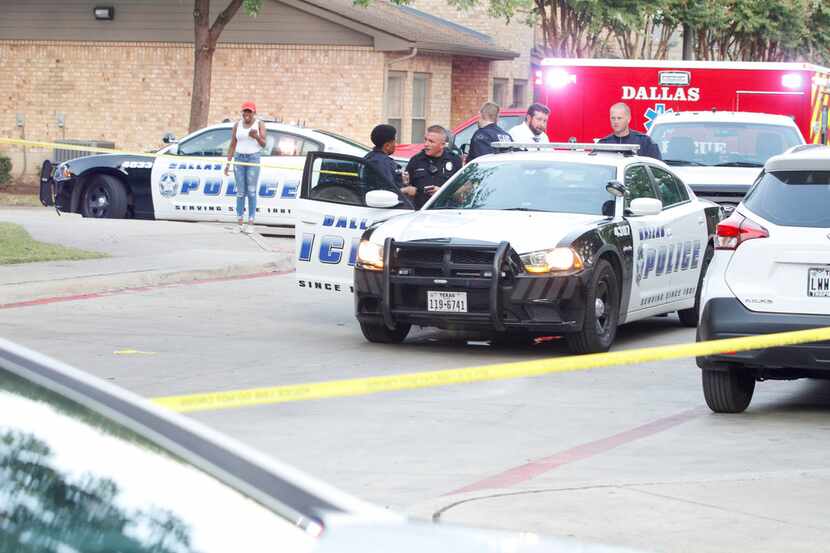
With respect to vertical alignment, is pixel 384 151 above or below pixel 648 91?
below

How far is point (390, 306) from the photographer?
11.4 metres

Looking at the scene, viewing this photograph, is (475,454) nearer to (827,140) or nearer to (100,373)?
(100,373)

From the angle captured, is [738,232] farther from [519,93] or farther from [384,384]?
[519,93]

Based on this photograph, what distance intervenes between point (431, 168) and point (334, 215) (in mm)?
1783

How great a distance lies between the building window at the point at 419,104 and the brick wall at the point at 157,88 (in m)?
2.54

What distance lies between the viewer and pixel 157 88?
35.2 meters

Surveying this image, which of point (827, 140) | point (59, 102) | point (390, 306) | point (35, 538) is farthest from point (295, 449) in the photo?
point (59, 102)

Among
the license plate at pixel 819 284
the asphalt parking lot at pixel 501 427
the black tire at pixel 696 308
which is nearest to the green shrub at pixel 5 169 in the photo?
the asphalt parking lot at pixel 501 427

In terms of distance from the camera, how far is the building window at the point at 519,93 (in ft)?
140

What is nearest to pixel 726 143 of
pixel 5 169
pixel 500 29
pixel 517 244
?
pixel 517 244

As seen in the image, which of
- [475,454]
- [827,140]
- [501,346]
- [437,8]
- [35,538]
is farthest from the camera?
[437,8]

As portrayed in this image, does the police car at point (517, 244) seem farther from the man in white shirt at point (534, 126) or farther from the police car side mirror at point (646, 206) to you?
the man in white shirt at point (534, 126)

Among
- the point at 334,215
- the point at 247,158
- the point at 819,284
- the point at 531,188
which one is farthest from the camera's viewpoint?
the point at 247,158

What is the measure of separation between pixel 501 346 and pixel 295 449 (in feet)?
15.0
